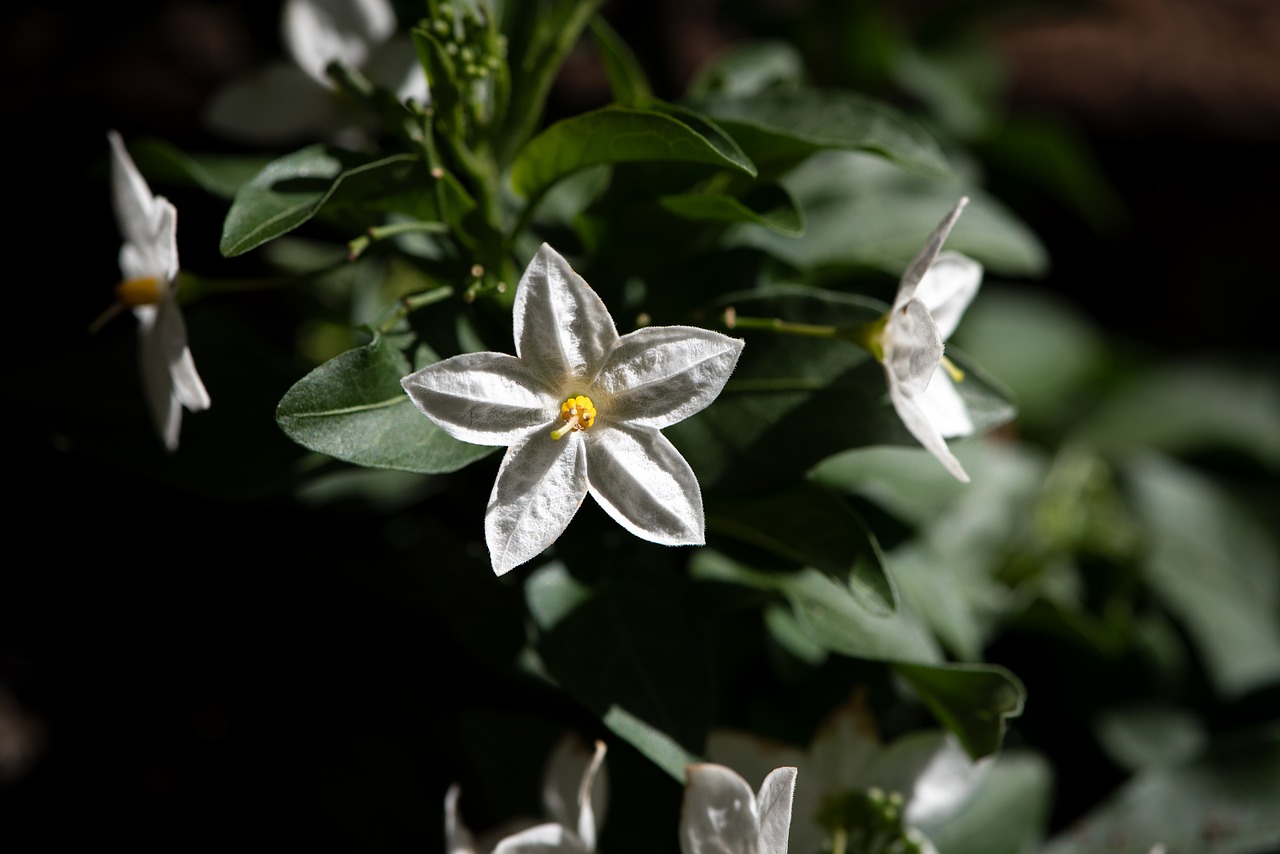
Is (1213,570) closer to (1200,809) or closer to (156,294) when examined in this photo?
(1200,809)

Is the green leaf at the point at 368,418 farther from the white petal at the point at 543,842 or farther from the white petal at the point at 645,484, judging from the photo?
the white petal at the point at 543,842

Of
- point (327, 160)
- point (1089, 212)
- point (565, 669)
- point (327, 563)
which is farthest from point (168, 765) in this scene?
point (1089, 212)

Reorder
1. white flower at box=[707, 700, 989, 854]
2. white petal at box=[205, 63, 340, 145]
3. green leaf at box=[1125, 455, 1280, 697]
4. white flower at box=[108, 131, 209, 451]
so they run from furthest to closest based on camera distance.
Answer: green leaf at box=[1125, 455, 1280, 697] → white petal at box=[205, 63, 340, 145] → white flower at box=[707, 700, 989, 854] → white flower at box=[108, 131, 209, 451]

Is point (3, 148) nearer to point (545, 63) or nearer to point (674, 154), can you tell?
point (545, 63)

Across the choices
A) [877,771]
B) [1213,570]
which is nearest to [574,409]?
[877,771]

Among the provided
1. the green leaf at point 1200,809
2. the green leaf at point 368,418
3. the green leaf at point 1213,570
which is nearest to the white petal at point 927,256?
the green leaf at point 368,418

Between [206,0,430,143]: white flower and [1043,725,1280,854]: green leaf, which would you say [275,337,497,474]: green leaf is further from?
[1043,725,1280,854]: green leaf

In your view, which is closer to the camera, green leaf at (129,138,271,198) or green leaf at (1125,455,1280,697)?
green leaf at (129,138,271,198)

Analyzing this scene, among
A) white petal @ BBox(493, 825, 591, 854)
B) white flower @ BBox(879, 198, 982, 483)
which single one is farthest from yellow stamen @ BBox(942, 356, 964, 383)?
white petal @ BBox(493, 825, 591, 854)
